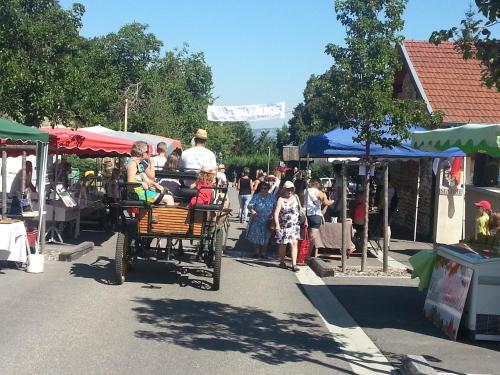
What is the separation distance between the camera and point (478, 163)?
17.6m

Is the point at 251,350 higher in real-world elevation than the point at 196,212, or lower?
lower

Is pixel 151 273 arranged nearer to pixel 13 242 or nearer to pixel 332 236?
pixel 13 242

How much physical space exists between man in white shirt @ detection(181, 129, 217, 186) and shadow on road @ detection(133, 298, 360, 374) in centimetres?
266

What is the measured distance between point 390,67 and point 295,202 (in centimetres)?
347

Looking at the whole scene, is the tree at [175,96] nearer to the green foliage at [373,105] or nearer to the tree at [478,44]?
the green foliage at [373,105]

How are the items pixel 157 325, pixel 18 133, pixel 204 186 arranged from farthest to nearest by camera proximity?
1. pixel 18 133
2. pixel 204 186
3. pixel 157 325

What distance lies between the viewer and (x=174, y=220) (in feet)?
30.5

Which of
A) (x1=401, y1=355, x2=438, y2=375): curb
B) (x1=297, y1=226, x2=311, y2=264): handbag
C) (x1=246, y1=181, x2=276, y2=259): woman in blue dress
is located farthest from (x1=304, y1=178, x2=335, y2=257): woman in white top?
(x1=401, y1=355, x2=438, y2=375): curb

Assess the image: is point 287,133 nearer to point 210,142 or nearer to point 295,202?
point 210,142

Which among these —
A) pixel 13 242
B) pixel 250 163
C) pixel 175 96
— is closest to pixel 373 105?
pixel 13 242

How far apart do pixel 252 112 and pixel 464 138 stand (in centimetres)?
1512

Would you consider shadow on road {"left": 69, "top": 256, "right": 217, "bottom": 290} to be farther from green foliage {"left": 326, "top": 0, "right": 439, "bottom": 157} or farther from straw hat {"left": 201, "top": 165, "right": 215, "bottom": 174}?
green foliage {"left": 326, "top": 0, "right": 439, "bottom": 157}

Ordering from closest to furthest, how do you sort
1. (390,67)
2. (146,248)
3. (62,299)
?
(62,299) < (146,248) < (390,67)

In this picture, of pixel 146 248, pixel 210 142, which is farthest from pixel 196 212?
pixel 210 142
